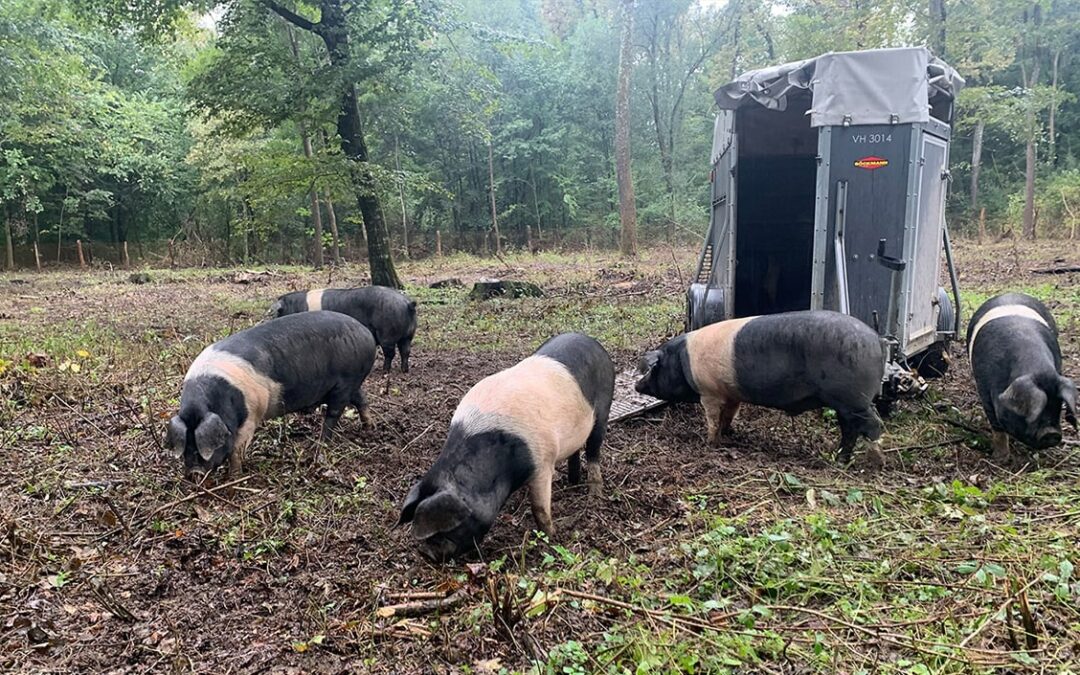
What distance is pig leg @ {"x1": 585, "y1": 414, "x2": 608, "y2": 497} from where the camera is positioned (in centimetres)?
446

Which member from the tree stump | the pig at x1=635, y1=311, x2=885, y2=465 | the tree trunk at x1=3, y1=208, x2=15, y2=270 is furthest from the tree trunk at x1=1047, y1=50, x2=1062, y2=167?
the tree trunk at x1=3, y1=208, x2=15, y2=270

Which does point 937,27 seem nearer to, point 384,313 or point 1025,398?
point 384,313

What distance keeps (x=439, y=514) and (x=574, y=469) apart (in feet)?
4.73

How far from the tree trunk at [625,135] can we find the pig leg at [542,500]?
19.5m

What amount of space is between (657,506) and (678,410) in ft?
7.27

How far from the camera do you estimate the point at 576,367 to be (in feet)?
14.1

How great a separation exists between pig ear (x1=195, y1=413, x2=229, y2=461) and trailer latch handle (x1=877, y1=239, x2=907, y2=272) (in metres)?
4.82

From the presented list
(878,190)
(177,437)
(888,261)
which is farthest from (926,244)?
(177,437)

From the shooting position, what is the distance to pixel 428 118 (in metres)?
33.1

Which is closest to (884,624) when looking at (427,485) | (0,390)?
(427,485)

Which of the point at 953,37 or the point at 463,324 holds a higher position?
the point at 953,37

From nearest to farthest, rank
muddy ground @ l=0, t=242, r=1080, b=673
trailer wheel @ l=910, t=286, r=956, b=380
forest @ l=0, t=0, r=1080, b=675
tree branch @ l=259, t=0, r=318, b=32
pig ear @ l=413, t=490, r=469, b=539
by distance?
muddy ground @ l=0, t=242, r=1080, b=673
forest @ l=0, t=0, r=1080, b=675
pig ear @ l=413, t=490, r=469, b=539
trailer wheel @ l=910, t=286, r=956, b=380
tree branch @ l=259, t=0, r=318, b=32

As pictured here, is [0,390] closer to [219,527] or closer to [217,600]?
[219,527]

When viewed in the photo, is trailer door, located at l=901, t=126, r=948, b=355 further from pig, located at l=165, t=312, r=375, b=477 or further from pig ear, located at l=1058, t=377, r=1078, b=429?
pig, located at l=165, t=312, r=375, b=477
